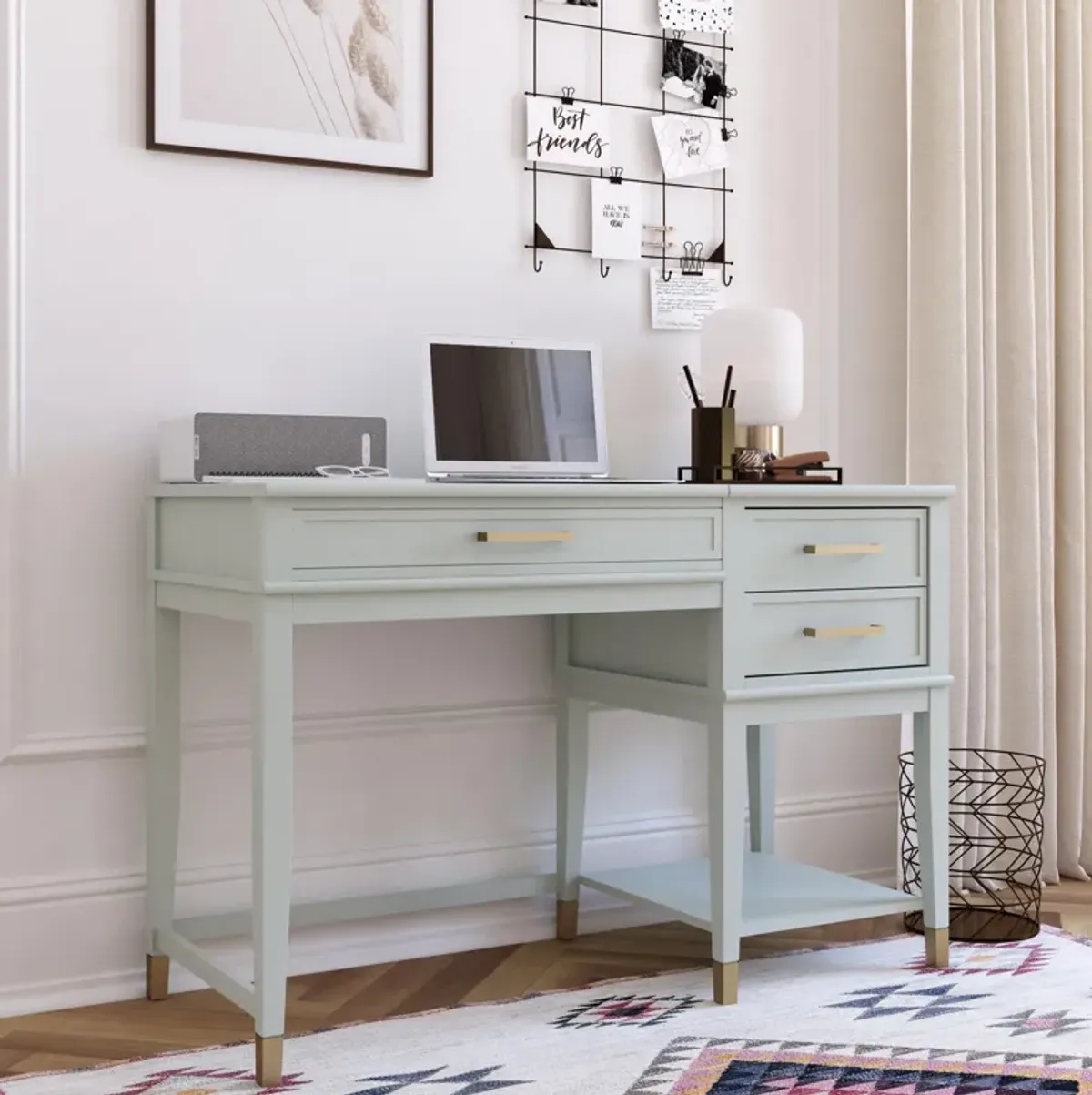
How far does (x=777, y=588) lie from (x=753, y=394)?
46 centimetres

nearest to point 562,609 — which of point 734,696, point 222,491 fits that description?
point 734,696

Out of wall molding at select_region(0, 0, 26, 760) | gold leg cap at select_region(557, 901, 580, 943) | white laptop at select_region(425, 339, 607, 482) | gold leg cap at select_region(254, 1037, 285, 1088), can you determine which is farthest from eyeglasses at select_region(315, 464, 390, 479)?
gold leg cap at select_region(557, 901, 580, 943)

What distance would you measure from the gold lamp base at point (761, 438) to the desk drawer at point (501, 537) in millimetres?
432

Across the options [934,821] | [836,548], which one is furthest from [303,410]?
[934,821]

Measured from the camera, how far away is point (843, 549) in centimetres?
234

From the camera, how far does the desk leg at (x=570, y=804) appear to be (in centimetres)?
263

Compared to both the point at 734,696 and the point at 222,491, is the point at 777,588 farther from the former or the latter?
the point at 222,491

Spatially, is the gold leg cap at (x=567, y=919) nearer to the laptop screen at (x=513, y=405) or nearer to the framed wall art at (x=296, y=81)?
the laptop screen at (x=513, y=405)

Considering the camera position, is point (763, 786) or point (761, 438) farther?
point (763, 786)

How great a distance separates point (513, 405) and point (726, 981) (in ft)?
3.20

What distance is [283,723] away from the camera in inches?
76.9

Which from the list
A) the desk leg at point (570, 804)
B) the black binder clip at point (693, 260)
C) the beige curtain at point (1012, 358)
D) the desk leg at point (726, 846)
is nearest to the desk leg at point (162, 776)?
the desk leg at point (570, 804)

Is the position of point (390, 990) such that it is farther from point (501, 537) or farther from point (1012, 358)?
point (1012, 358)

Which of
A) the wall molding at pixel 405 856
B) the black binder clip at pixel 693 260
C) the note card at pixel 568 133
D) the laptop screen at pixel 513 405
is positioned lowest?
the wall molding at pixel 405 856
